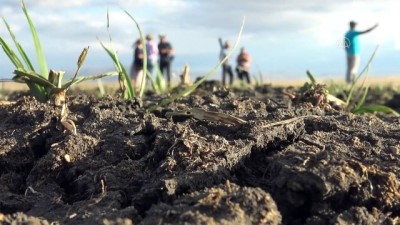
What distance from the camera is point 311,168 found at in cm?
159

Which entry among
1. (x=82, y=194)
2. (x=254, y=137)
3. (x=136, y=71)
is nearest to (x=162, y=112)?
(x=254, y=137)

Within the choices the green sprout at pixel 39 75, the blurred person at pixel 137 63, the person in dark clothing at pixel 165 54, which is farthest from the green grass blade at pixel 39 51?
the person in dark clothing at pixel 165 54

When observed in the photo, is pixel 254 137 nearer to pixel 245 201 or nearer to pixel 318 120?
pixel 318 120

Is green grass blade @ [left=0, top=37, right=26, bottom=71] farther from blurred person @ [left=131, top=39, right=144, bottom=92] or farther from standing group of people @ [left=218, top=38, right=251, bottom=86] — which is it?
standing group of people @ [left=218, top=38, right=251, bottom=86]

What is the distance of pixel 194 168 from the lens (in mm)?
1790

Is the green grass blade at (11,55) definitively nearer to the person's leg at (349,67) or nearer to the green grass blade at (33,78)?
the green grass blade at (33,78)

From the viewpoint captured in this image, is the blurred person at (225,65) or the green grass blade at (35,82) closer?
the green grass blade at (35,82)

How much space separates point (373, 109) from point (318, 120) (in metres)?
0.82

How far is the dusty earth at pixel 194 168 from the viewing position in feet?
5.08

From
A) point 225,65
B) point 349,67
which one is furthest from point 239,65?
point 349,67

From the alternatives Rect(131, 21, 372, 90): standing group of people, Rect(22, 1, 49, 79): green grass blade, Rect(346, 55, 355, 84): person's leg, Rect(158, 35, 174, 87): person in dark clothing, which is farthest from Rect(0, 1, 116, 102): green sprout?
Rect(158, 35, 174, 87): person in dark clothing

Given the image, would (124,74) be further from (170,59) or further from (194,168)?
(170,59)

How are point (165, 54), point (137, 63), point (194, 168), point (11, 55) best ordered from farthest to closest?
1. point (165, 54)
2. point (137, 63)
3. point (11, 55)
4. point (194, 168)

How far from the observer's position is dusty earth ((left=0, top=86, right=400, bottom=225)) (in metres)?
1.55
